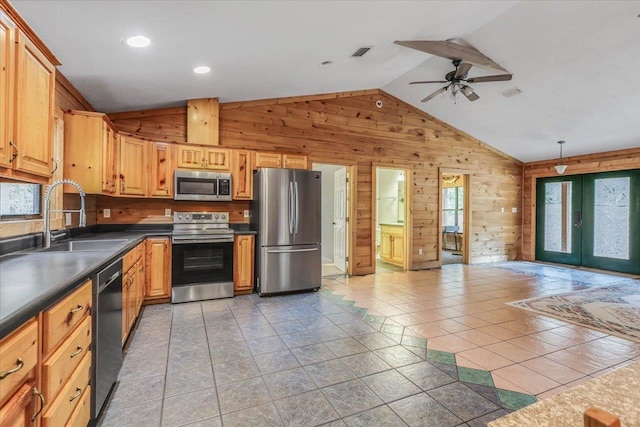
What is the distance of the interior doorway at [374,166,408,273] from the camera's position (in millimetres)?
6652

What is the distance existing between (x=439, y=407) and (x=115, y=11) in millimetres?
3409

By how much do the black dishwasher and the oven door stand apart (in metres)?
1.72

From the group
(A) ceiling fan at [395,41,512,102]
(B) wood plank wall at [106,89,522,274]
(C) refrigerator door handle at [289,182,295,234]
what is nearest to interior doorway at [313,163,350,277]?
(B) wood plank wall at [106,89,522,274]

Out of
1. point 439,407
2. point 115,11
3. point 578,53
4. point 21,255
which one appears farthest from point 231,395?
point 578,53

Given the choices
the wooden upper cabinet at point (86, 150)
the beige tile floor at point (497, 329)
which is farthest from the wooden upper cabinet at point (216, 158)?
the beige tile floor at point (497, 329)

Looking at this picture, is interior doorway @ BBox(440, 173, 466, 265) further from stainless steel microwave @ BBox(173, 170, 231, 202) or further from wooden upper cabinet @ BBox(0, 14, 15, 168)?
wooden upper cabinet @ BBox(0, 14, 15, 168)

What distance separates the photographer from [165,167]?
4.33 metres

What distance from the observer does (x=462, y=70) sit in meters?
4.07

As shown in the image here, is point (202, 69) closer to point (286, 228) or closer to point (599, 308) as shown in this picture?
point (286, 228)

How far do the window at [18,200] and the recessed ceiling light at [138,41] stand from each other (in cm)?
143

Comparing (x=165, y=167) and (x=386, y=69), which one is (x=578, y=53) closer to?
(x=386, y=69)

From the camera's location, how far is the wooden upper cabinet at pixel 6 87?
1577 millimetres

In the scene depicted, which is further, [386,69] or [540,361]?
[386,69]

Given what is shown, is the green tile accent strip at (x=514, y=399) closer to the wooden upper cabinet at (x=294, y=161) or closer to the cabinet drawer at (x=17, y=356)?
the cabinet drawer at (x=17, y=356)
